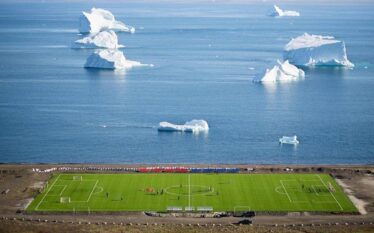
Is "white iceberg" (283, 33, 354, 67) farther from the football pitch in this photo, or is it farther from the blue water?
the football pitch

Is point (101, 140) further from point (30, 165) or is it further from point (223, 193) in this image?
point (223, 193)

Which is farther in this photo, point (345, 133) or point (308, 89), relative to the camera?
point (308, 89)

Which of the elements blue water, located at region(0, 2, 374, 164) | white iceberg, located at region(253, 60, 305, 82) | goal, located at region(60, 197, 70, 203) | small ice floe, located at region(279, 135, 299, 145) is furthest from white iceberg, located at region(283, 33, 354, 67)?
A: goal, located at region(60, 197, 70, 203)

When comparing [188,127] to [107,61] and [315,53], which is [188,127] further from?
[315,53]

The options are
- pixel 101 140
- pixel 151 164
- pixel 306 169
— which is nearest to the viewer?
pixel 306 169

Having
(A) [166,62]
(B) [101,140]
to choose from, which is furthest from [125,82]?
(B) [101,140]

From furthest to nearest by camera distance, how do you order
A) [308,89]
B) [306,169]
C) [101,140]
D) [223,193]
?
[308,89]
[101,140]
[306,169]
[223,193]
